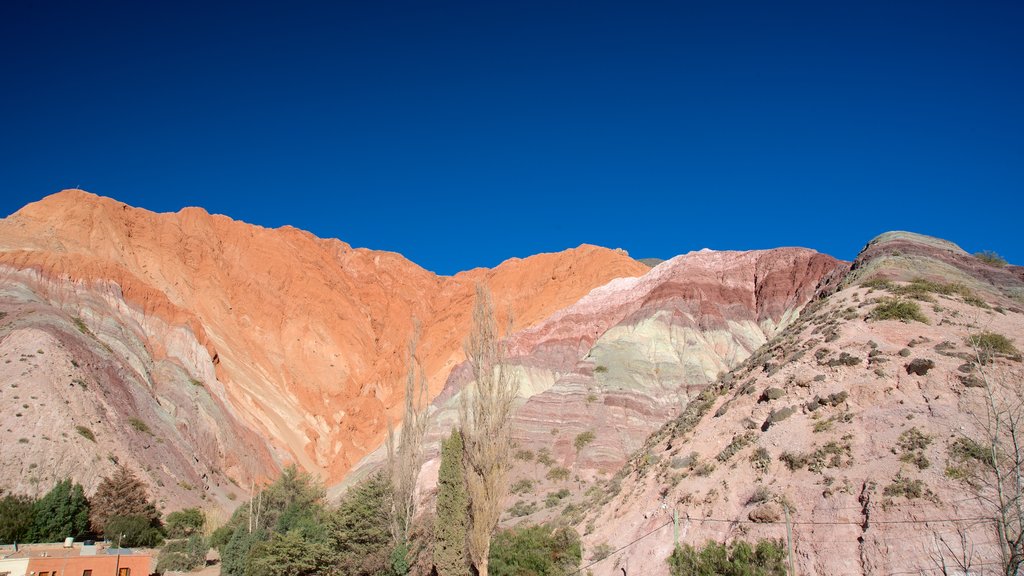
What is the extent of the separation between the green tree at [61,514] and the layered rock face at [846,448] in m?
30.7

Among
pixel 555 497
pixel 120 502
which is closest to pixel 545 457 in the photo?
pixel 555 497

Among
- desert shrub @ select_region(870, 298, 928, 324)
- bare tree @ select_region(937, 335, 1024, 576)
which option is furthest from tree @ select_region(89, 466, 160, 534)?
bare tree @ select_region(937, 335, 1024, 576)

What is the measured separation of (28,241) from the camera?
72.4 metres

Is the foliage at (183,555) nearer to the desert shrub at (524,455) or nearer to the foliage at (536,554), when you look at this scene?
the desert shrub at (524,455)

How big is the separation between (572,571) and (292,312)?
277 feet

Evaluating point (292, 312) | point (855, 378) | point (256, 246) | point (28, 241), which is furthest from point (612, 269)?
point (855, 378)

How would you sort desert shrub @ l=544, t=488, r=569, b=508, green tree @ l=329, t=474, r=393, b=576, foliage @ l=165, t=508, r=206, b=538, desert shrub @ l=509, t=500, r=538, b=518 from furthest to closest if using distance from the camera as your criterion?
foliage @ l=165, t=508, r=206, b=538 → desert shrub @ l=544, t=488, r=569, b=508 → desert shrub @ l=509, t=500, r=538, b=518 → green tree @ l=329, t=474, r=393, b=576

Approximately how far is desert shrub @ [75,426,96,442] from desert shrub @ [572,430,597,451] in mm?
34707

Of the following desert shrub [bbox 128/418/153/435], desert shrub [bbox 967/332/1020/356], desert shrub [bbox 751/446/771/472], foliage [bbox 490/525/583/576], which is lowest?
foliage [bbox 490/525/583/576]

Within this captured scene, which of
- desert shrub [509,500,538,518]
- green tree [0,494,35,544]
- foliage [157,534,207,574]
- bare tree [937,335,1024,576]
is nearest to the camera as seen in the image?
bare tree [937,335,1024,576]

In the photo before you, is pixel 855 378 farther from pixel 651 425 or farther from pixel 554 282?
pixel 554 282

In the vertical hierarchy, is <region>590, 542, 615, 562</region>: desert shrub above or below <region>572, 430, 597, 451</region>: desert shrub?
below

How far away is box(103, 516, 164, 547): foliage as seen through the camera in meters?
41.7

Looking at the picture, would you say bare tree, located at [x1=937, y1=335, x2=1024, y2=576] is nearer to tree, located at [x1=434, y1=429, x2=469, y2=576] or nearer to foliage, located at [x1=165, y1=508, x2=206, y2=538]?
tree, located at [x1=434, y1=429, x2=469, y2=576]
